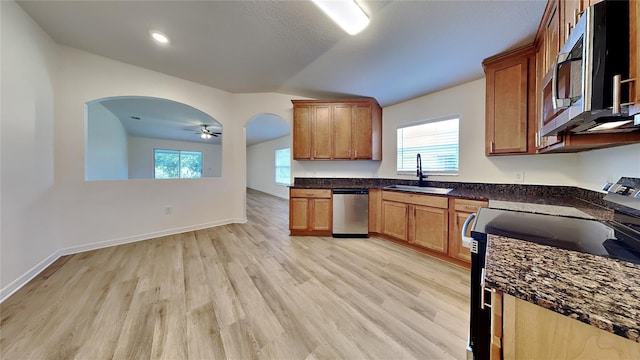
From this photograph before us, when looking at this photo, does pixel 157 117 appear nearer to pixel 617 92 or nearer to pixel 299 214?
pixel 299 214

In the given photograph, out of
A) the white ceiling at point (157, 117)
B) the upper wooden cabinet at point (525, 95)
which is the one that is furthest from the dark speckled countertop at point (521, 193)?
the white ceiling at point (157, 117)

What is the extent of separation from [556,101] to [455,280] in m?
1.85

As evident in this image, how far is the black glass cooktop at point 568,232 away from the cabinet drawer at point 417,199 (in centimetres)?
123

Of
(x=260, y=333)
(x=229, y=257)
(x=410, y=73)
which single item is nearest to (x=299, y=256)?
(x=229, y=257)

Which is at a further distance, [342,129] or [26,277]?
[342,129]

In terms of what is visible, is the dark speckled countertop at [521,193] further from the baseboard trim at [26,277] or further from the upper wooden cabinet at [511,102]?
the baseboard trim at [26,277]

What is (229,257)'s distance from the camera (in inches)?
108

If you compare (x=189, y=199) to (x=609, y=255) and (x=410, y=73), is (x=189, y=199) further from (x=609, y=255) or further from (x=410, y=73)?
(x=609, y=255)

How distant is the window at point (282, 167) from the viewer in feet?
25.6

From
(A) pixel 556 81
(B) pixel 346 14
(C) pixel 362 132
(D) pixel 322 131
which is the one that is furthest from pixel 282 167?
(A) pixel 556 81

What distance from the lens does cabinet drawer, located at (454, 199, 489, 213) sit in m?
2.34

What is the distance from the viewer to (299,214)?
3.69 metres

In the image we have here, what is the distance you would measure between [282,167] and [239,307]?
654 cm

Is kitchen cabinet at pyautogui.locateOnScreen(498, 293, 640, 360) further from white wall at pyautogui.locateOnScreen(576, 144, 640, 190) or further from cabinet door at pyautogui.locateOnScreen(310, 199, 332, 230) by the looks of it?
cabinet door at pyautogui.locateOnScreen(310, 199, 332, 230)
